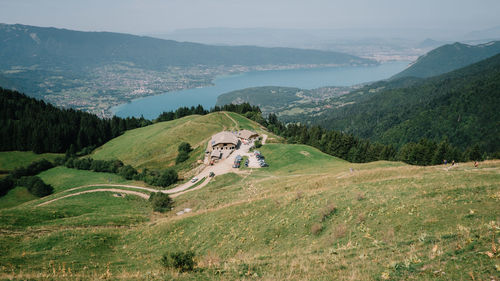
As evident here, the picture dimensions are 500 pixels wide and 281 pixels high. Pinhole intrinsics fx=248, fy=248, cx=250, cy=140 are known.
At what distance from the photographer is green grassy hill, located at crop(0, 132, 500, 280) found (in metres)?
11.8

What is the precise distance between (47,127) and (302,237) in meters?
120

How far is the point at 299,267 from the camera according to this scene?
1314 cm

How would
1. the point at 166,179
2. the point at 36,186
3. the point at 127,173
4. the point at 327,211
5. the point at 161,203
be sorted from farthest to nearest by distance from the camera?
1. the point at 127,173
2. the point at 166,179
3. the point at 36,186
4. the point at 161,203
5. the point at 327,211

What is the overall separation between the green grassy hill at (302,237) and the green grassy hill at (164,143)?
43.1 meters

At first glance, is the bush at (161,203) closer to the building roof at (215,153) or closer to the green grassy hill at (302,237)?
the green grassy hill at (302,237)

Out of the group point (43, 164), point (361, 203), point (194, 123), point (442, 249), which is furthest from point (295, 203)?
point (43, 164)

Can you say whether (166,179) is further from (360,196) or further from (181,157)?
(360,196)

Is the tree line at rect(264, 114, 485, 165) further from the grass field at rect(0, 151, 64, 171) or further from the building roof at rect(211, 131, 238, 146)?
the grass field at rect(0, 151, 64, 171)

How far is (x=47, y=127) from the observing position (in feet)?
332

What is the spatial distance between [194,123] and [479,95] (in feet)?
698

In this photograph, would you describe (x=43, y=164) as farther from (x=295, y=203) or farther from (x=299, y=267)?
(x=299, y=267)

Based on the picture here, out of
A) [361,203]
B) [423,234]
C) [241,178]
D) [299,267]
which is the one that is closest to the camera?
[299,267]

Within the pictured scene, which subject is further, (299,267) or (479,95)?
(479,95)

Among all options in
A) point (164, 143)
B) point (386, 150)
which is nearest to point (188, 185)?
point (164, 143)
